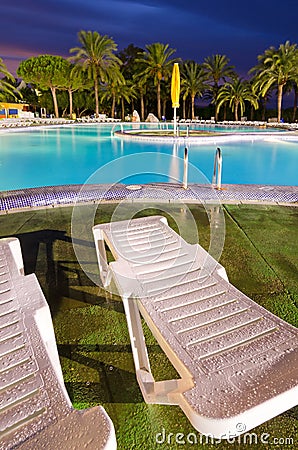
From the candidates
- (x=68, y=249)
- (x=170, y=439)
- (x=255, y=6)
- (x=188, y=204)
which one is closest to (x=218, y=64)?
(x=188, y=204)

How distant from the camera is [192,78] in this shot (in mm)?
31453

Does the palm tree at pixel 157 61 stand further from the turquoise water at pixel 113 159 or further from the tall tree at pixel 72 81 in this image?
the turquoise water at pixel 113 159

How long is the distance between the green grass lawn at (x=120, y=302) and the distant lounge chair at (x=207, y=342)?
Result: 198 millimetres

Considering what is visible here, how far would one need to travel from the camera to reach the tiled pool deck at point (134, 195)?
504 cm

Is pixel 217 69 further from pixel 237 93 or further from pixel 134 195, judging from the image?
pixel 134 195

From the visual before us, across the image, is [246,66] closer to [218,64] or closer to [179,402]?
[218,64]

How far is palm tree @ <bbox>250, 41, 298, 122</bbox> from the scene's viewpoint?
85.3 feet

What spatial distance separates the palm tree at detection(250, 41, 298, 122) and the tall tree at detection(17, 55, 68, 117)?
62.0 ft

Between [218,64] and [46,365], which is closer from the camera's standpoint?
[46,365]

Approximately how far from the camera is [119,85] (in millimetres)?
32281

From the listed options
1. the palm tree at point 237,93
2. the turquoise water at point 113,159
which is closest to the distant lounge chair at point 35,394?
the turquoise water at point 113,159

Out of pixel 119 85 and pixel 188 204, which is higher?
pixel 119 85

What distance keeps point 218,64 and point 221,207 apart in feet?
99.5

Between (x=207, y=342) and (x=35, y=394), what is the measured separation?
772 mm
